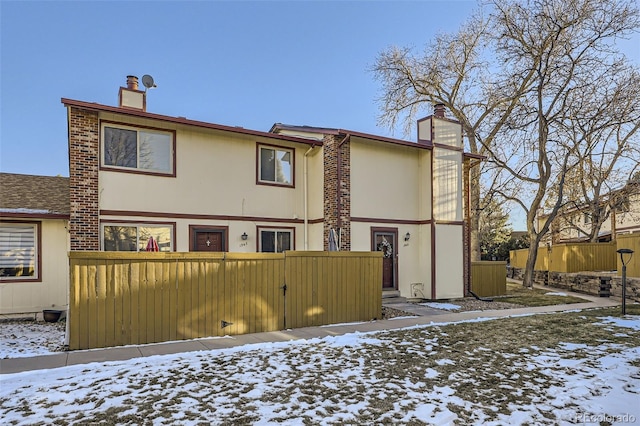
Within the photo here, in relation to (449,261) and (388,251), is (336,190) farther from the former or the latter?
(449,261)

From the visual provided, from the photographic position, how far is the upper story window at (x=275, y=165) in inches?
480

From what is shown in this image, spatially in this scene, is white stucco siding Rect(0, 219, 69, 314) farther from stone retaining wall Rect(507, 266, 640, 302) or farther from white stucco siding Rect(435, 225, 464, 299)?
stone retaining wall Rect(507, 266, 640, 302)

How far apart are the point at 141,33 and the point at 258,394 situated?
13.5 m

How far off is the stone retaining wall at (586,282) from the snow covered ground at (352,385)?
28.3 ft

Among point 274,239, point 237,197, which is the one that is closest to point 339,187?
point 274,239

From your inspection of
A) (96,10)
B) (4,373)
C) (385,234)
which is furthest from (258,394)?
A: (96,10)

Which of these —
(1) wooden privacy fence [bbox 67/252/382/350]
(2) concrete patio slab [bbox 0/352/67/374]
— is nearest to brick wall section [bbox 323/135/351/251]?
(1) wooden privacy fence [bbox 67/252/382/350]

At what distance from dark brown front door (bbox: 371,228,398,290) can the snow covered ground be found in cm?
560

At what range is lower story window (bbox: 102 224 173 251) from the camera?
9.97m

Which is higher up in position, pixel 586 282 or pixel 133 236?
pixel 133 236

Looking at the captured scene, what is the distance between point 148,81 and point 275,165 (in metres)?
4.41

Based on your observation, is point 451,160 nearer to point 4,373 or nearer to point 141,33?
point 141,33

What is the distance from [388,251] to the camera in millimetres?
13086

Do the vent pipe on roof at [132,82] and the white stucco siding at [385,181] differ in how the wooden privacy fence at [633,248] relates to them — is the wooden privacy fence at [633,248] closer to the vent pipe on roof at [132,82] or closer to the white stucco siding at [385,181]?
the white stucco siding at [385,181]
